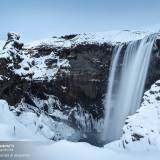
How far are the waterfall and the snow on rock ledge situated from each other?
7699 millimetres

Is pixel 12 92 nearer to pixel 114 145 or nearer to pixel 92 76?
pixel 92 76

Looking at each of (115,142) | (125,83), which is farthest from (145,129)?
(125,83)

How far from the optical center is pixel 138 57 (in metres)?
25.9

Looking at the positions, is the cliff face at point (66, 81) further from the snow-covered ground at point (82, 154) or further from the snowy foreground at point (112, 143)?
the snow-covered ground at point (82, 154)

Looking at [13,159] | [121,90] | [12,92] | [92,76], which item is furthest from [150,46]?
[13,159]

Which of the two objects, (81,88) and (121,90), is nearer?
(121,90)

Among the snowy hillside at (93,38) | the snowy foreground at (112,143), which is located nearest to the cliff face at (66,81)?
the snowy hillside at (93,38)

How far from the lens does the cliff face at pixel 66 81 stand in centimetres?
2895

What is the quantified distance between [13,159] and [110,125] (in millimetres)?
21380

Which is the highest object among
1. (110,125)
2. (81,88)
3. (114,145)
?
(114,145)

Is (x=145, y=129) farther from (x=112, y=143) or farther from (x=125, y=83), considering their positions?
(x=125, y=83)

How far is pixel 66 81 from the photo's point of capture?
100ft

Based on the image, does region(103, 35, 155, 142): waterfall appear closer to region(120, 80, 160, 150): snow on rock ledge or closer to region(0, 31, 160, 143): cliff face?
region(0, 31, 160, 143): cliff face

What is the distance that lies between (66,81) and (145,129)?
53.7 feet
